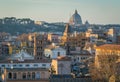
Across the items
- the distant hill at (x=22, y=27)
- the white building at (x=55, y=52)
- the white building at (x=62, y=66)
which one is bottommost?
the distant hill at (x=22, y=27)

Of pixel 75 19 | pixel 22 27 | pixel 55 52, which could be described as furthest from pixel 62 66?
pixel 75 19

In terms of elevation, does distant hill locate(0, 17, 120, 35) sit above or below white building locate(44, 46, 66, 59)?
below

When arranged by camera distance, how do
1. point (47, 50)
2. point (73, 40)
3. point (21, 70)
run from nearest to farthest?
point (21, 70)
point (47, 50)
point (73, 40)

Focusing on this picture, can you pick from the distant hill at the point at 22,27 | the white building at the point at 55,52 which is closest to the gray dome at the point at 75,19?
the distant hill at the point at 22,27

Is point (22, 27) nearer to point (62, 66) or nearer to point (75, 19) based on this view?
point (75, 19)

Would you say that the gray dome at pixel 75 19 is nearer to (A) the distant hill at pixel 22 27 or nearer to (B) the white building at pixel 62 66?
(A) the distant hill at pixel 22 27

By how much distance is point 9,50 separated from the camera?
66750 millimetres

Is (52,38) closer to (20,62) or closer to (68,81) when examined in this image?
(20,62)

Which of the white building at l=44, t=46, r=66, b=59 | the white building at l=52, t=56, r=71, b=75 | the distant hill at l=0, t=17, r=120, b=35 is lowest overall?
the distant hill at l=0, t=17, r=120, b=35

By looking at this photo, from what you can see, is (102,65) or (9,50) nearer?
(102,65)

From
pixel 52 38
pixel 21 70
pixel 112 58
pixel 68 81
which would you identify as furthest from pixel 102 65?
pixel 52 38

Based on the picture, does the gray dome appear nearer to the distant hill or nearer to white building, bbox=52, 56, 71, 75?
the distant hill

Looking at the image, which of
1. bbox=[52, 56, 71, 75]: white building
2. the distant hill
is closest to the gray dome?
the distant hill

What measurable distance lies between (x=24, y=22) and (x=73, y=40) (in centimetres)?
9820
